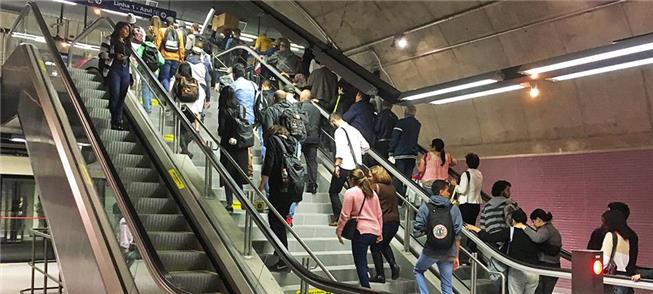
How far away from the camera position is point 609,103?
8.06 meters

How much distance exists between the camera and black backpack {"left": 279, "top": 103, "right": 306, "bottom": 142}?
18.9 feet

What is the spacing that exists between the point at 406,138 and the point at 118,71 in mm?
3558

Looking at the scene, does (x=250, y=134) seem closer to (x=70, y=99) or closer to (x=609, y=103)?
(x=70, y=99)

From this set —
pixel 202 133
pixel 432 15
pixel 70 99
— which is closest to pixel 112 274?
pixel 70 99

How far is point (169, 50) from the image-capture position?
810 centimetres

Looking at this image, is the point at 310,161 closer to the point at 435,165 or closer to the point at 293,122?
the point at 293,122

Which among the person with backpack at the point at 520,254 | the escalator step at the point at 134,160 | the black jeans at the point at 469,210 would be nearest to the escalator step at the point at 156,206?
the escalator step at the point at 134,160

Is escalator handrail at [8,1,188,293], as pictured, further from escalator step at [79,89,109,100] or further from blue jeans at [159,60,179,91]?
blue jeans at [159,60,179,91]

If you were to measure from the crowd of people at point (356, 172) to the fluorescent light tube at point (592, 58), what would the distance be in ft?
4.26

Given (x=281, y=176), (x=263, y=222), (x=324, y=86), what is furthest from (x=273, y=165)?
(x=324, y=86)

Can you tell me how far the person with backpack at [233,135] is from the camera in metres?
5.86

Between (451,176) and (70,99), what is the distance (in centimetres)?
492

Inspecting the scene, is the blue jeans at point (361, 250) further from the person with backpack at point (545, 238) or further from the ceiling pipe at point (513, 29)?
the ceiling pipe at point (513, 29)

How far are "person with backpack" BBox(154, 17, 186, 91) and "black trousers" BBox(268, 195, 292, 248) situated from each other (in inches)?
133
